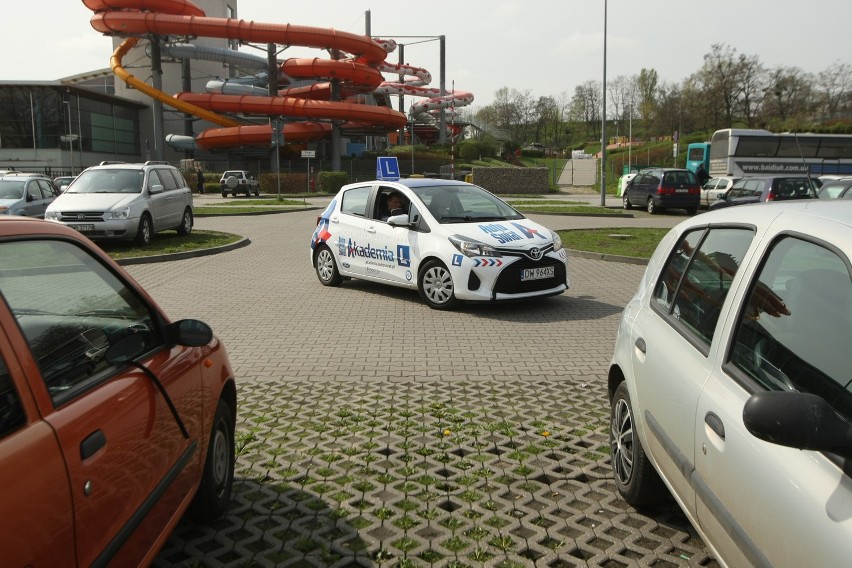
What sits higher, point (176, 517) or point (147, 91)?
point (147, 91)

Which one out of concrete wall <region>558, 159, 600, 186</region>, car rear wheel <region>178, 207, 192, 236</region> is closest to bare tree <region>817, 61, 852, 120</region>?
concrete wall <region>558, 159, 600, 186</region>

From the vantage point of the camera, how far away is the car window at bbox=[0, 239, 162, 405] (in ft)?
7.74

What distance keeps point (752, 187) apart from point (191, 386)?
90.4 ft

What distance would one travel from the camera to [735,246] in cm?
319

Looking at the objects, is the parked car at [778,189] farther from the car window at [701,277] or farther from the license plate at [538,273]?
the car window at [701,277]

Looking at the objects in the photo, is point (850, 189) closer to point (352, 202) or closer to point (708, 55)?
point (352, 202)

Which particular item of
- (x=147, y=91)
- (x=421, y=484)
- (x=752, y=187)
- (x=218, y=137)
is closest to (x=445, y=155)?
(x=218, y=137)

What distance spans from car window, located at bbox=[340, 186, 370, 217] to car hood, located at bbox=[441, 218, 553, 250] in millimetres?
1814

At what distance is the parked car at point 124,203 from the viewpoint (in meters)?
16.5

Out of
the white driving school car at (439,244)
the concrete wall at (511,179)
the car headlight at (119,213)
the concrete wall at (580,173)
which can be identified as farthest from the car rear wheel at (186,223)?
the concrete wall at (580,173)

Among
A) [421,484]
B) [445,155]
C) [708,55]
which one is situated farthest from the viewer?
[445,155]

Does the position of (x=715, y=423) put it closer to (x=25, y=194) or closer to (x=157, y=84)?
(x=25, y=194)

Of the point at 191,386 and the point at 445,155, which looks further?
the point at 445,155

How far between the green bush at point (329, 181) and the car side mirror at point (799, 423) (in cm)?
5482
